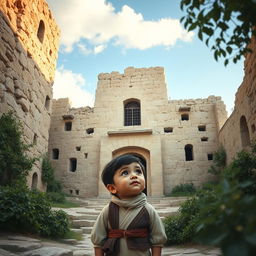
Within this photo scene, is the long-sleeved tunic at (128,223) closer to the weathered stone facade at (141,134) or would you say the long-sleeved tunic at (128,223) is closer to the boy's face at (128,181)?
the boy's face at (128,181)

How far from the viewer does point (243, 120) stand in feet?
34.0

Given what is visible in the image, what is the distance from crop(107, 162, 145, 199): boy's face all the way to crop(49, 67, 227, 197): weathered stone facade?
38.3 ft

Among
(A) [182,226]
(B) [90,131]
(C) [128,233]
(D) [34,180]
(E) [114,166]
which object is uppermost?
(B) [90,131]

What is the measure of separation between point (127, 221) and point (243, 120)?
9.61 m

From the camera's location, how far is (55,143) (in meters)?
16.5

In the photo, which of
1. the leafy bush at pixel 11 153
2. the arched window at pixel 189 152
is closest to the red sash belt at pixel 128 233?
the leafy bush at pixel 11 153

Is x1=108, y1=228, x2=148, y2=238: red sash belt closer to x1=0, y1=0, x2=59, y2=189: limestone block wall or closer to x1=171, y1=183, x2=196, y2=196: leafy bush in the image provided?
x1=0, y1=0, x2=59, y2=189: limestone block wall

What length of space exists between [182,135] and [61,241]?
11559 mm

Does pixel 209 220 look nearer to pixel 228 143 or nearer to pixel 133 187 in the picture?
pixel 133 187

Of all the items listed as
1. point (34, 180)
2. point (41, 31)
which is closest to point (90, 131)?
point (34, 180)

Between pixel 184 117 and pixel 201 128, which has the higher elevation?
pixel 184 117

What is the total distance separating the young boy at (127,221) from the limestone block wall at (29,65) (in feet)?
21.3

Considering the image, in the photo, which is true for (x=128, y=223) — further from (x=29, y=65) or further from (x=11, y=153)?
(x=29, y=65)

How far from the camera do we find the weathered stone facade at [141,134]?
14.7 m
